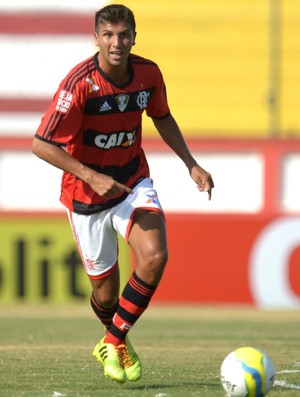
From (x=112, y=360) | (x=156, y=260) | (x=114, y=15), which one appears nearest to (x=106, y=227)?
(x=156, y=260)

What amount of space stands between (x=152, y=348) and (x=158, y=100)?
292cm

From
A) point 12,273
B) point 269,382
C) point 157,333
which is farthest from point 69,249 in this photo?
point 269,382

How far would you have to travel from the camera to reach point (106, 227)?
779cm

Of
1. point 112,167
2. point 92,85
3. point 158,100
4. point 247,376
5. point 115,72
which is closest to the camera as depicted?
point 247,376

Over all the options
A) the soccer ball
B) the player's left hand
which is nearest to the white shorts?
the player's left hand

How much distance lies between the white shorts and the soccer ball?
140 cm

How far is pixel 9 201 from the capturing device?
16984mm

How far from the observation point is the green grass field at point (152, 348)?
711cm

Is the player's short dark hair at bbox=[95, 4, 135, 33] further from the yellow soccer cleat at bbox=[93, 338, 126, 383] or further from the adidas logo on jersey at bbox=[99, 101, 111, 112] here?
the yellow soccer cleat at bbox=[93, 338, 126, 383]

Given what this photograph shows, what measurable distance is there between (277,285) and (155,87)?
27.2ft

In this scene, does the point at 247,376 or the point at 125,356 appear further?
the point at 125,356

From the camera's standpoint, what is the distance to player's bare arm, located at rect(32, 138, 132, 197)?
22.9ft

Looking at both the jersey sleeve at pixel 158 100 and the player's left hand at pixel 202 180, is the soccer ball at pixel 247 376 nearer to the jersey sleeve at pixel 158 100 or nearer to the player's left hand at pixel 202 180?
the player's left hand at pixel 202 180

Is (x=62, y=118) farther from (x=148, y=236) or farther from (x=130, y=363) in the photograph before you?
(x=130, y=363)
